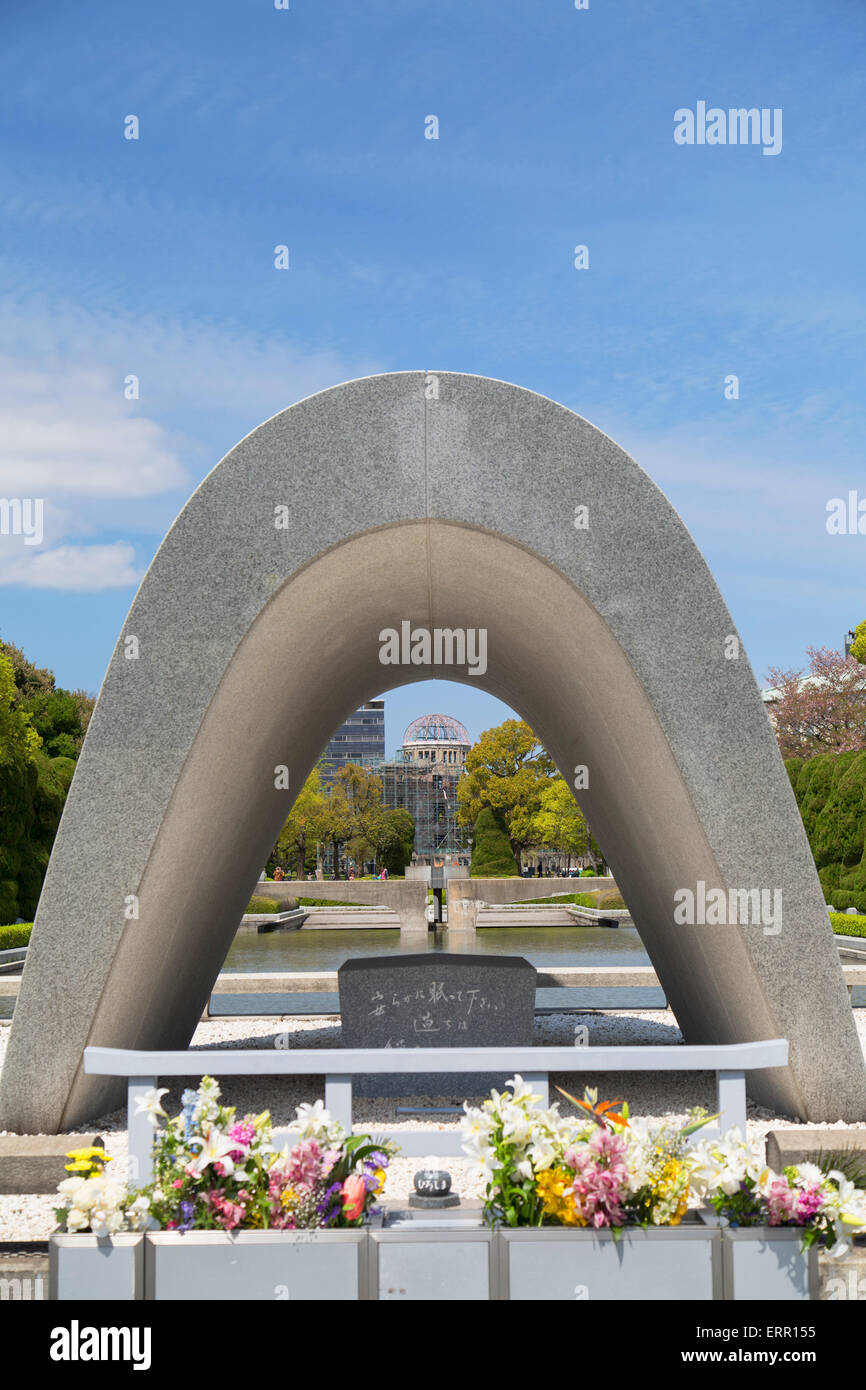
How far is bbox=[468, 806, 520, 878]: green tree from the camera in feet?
162

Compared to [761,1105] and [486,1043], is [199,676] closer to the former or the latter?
[486,1043]

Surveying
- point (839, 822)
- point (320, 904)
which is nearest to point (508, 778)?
point (320, 904)

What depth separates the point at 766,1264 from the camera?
3.67m

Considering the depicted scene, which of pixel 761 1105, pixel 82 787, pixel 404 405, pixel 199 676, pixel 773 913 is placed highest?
pixel 404 405

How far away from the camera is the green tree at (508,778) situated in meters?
49.3

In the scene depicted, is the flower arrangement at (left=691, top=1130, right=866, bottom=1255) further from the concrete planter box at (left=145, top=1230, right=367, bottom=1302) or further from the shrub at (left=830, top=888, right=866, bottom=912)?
the shrub at (left=830, top=888, right=866, bottom=912)

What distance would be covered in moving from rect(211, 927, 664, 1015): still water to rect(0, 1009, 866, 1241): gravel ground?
0.78 m

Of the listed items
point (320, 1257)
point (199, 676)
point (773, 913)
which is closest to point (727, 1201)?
point (320, 1257)

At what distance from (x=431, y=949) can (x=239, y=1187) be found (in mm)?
21063

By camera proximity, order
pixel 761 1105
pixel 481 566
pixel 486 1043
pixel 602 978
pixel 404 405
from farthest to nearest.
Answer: pixel 602 978
pixel 486 1043
pixel 761 1105
pixel 481 566
pixel 404 405

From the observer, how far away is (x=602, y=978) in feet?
45.6

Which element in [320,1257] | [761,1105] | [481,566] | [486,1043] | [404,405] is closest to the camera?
[320,1257]

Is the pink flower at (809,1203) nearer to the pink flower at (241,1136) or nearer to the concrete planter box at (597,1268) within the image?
the concrete planter box at (597,1268)

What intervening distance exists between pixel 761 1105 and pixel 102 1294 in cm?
513
